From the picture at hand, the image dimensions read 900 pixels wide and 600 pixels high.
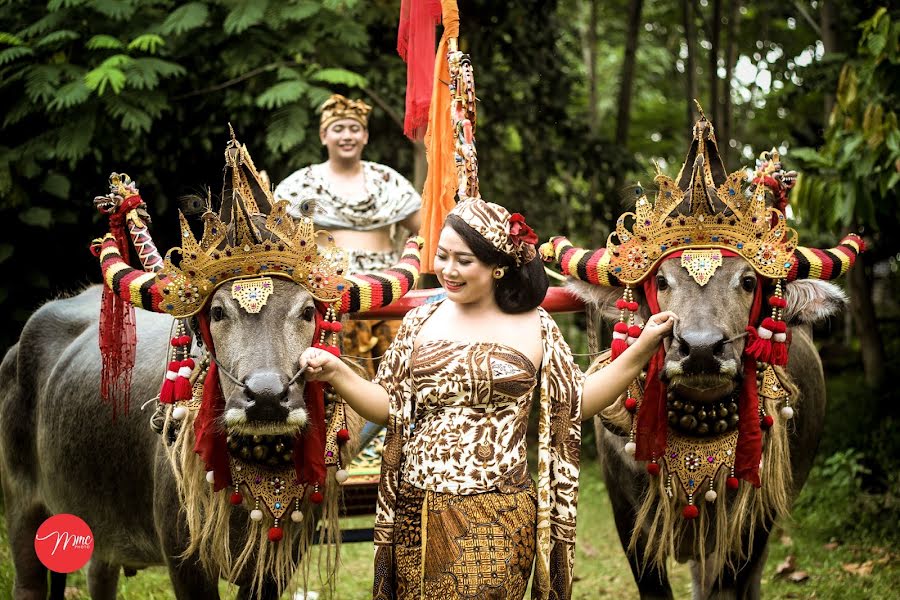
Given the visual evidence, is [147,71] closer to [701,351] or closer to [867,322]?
[701,351]

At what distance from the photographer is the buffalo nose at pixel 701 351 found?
3.77 m

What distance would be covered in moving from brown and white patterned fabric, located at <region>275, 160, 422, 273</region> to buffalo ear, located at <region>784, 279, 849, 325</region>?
2107mm

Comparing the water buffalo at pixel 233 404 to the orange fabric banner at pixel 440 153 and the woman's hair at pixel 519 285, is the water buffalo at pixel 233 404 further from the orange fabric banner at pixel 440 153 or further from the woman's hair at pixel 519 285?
the woman's hair at pixel 519 285

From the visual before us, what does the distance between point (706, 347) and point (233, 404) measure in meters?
1.65

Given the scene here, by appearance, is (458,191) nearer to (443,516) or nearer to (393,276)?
(393,276)

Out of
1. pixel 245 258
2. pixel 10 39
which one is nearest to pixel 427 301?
pixel 245 258

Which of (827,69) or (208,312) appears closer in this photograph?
(208,312)

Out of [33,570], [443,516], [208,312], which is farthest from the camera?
[33,570]

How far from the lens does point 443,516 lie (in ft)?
11.5

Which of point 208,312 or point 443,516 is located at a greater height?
point 208,312

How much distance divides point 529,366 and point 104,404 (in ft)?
7.60

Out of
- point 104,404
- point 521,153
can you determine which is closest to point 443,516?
point 104,404

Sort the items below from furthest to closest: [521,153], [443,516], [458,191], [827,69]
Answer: [521,153]
[827,69]
[458,191]
[443,516]

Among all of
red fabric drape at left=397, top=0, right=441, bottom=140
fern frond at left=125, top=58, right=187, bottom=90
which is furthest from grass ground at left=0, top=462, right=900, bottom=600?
fern frond at left=125, top=58, right=187, bottom=90
